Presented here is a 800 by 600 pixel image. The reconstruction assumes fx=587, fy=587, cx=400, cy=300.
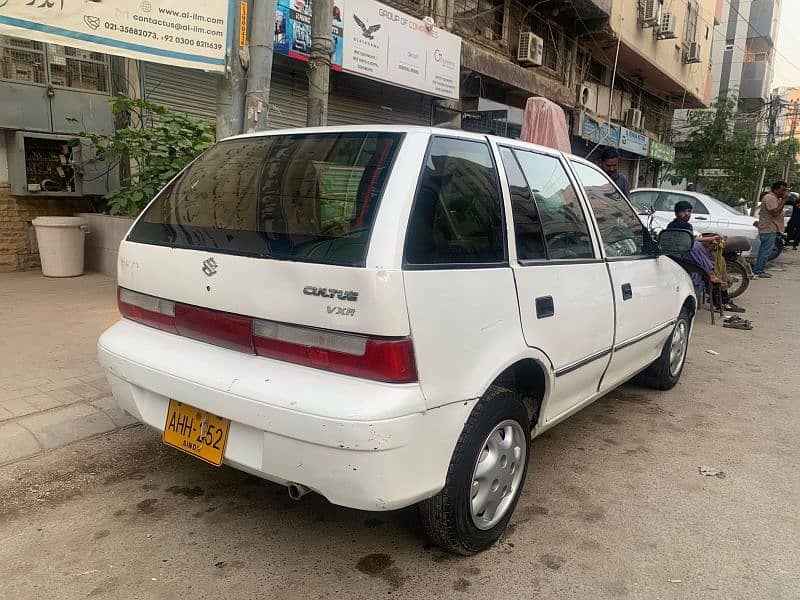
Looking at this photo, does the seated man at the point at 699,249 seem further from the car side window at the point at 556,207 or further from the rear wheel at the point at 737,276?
the car side window at the point at 556,207

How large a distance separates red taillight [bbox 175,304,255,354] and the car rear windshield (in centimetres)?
26

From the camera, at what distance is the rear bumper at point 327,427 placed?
1.90m

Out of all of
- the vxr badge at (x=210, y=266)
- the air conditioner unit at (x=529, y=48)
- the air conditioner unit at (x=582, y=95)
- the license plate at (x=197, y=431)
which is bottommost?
the license plate at (x=197, y=431)

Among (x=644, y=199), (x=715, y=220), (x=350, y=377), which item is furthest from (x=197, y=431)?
(x=715, y=220)

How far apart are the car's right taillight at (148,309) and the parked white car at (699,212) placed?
32.8 feet

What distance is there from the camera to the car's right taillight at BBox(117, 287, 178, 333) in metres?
2.50

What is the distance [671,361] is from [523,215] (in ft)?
8.81

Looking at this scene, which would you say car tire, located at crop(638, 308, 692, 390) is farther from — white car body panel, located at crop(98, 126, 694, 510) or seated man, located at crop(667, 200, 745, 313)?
white car body panel, located at crop(98, 126, 694, 510)

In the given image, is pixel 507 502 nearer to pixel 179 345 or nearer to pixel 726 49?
pixel 179 345

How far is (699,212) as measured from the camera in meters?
11.3

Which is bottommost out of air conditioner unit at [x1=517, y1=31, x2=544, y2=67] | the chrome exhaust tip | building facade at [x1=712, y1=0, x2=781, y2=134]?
the chrome exhaust tip

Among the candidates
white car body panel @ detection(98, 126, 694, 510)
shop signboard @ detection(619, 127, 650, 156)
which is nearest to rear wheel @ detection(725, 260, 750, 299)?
white car body panel @ detection(98, 126, 694, 510)

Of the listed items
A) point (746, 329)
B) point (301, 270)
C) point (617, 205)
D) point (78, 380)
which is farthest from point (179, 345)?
point (746, 329)

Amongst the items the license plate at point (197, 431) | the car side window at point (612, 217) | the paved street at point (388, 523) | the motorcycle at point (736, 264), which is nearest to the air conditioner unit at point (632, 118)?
the motorcycle at point (736, 264)
